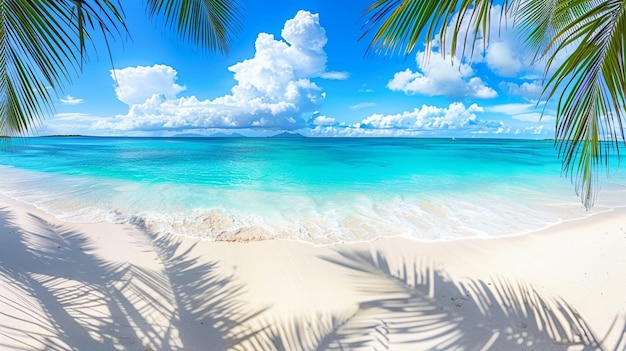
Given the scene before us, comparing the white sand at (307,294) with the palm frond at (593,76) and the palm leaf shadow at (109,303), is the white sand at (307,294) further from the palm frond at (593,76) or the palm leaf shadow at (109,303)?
the palm frond at (593,76)

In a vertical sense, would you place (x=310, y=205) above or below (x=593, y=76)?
below

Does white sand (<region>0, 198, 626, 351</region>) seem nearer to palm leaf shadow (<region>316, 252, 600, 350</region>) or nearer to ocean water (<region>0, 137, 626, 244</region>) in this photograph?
palm leaf shadow (<region>316, 252, 600, 350</region>)

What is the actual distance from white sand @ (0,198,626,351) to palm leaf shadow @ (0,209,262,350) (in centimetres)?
1

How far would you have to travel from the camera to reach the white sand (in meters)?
2.46

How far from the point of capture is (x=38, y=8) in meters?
1.76

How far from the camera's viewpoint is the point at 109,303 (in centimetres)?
283

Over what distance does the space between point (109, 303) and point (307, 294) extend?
87.3 inches

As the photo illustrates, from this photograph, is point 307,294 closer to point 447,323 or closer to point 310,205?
point 447,323

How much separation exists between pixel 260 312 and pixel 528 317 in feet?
9.50

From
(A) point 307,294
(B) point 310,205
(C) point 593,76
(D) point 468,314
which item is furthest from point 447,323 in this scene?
(B) point 310,205

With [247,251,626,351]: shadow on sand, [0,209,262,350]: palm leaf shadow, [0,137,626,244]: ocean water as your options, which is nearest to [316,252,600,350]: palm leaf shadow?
[247,251,626,351]: shadow on sand

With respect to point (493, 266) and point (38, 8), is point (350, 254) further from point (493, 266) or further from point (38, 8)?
point (38, 8)

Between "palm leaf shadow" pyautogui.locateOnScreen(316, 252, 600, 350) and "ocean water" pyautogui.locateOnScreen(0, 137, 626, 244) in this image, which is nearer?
"palm leaf shadow" pyautogui.locateOnScreen(316, 252, 600, 350)

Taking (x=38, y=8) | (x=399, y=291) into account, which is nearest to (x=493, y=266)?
(x=399, y=291)
